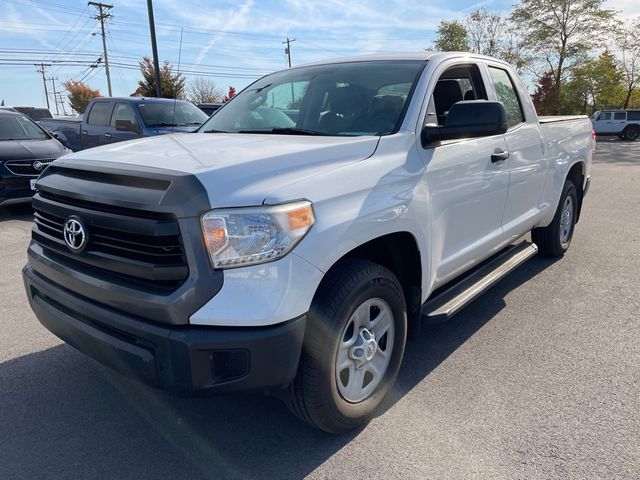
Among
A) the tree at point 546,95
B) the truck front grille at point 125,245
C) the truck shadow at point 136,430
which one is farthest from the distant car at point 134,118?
the tree at point 546,95

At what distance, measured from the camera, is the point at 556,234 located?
5.18 metres

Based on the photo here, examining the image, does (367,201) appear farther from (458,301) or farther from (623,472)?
(623,472)

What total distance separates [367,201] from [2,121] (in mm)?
8815

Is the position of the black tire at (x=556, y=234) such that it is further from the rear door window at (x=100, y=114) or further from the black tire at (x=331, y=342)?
Answer: the rear door window at (x=100, y=114)

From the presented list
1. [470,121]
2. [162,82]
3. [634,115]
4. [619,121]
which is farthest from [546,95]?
[470,121]

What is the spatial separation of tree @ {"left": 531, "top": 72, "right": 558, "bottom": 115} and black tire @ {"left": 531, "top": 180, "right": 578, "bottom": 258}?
3933 cm

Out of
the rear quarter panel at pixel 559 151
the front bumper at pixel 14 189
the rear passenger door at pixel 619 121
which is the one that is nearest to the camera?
the rear quarter panel at pixel 559 151

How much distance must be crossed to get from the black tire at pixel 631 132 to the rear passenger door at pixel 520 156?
30864mm

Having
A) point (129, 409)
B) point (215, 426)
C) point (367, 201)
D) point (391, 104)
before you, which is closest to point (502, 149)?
point (391, 104)

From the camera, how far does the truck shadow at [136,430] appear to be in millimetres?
2328

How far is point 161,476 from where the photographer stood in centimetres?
227

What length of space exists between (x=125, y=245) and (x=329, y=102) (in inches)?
67.5

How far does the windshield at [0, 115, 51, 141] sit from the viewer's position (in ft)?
28.4

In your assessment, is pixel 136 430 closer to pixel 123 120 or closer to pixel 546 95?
pixel 123 120
